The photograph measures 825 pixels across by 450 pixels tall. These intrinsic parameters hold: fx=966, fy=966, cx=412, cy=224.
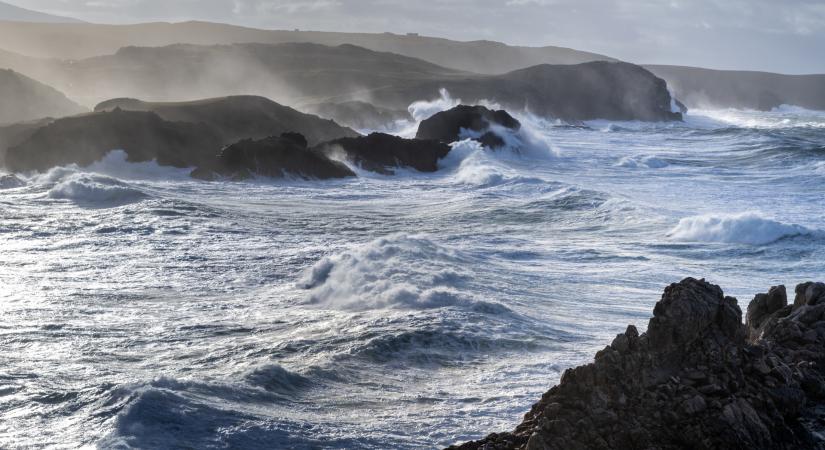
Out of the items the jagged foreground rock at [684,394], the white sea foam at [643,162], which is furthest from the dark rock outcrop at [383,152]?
the jagged foreground rock at [684,394]

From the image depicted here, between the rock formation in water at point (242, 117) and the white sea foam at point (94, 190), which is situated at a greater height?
the rock formation in water at point (242, 117)

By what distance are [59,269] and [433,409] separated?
28.8ft

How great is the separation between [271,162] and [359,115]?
92.3ft

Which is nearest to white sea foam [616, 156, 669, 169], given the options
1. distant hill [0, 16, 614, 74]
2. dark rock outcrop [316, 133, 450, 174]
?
dark rock outcrop [316, 133, 450, 174]

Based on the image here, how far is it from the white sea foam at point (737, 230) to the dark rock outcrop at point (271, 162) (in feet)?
47.9

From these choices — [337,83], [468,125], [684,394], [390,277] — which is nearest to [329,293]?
[390,277]

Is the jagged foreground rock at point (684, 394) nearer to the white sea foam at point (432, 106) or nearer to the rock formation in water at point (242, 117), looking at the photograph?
the rock formation in water at point (242, 117)

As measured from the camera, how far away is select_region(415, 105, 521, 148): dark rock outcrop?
142ft

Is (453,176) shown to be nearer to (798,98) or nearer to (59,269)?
(59,269)

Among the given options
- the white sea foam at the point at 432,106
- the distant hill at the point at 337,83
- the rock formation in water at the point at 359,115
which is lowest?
the rock formation in water at the point at 359,115

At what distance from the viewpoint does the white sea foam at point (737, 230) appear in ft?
64.7

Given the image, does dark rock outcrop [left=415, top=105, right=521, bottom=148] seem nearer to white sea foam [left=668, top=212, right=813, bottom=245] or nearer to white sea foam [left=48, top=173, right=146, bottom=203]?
white sea foam [left=48, top=173, right=146, bottom=203]

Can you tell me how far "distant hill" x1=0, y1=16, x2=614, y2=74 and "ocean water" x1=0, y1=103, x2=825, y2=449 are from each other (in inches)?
4581

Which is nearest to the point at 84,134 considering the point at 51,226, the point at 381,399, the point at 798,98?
the point at 51,226
